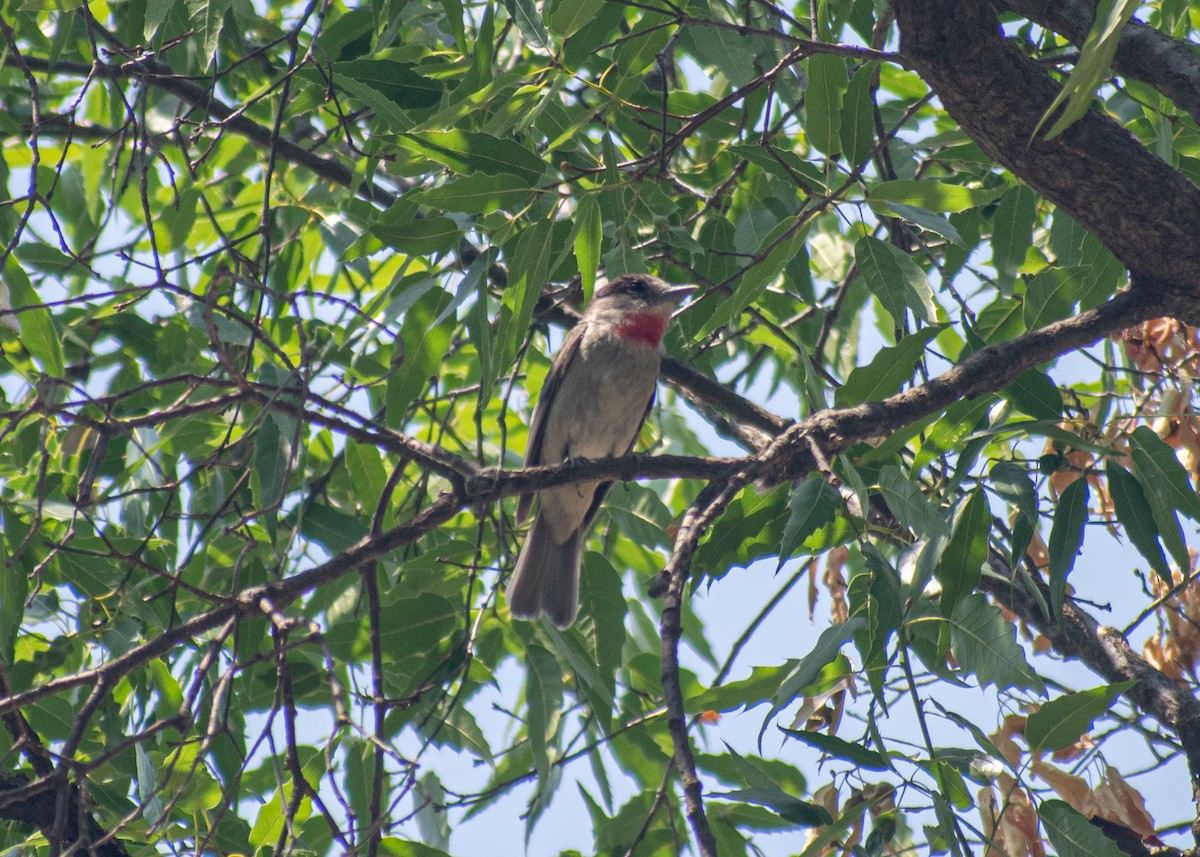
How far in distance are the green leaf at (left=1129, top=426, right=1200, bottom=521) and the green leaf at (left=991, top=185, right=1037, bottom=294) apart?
4.02ft

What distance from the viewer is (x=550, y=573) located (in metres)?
5.89

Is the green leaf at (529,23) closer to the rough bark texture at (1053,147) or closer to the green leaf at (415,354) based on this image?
Result: the green leaf at (415,354)

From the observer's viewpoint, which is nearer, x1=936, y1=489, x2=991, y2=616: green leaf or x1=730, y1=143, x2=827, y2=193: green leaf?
x1=936, y1=489, x2=991, y2=616: green leaf

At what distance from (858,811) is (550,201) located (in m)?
1.82

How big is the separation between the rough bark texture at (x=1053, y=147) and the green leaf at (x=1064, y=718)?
1385mm

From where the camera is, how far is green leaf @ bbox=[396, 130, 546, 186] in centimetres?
283

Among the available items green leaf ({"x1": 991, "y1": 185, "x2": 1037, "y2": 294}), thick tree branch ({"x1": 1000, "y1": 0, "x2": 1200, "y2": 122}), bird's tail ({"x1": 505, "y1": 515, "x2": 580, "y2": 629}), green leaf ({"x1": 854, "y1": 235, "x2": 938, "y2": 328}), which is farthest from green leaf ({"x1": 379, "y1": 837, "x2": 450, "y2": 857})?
thick tree branch ({"x1": 1000, "y1": 0, "x2": 1200, "y2": 122})

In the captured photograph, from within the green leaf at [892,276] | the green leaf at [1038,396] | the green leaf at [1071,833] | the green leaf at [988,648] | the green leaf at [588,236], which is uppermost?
the green leaf at [588,236]

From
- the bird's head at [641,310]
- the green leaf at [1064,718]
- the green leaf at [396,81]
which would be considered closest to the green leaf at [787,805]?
the green leaf at [1064,718]

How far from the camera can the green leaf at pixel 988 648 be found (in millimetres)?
2494

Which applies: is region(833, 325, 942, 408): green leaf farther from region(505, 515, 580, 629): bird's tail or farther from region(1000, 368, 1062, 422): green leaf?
region(505, 515, 580, 629): bird's tail

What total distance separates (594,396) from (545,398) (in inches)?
20.4

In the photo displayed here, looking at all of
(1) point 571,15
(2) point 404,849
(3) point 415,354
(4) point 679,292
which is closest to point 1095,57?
(1) point 571,15

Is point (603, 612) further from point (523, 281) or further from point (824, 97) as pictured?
point (824, 97)
